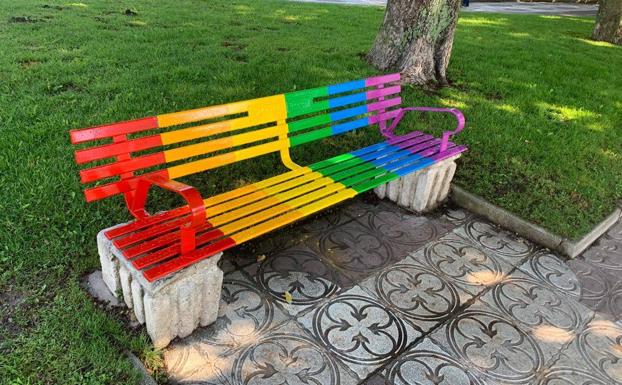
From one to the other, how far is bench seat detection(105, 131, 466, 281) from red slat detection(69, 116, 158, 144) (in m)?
0.50

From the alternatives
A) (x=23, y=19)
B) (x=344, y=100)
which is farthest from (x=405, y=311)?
(x=23, y=19)

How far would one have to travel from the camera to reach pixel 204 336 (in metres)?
2.57

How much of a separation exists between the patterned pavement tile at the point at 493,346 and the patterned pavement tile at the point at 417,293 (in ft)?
0.31

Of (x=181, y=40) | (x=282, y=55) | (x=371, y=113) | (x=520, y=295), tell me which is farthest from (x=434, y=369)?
(x=181, y=40)

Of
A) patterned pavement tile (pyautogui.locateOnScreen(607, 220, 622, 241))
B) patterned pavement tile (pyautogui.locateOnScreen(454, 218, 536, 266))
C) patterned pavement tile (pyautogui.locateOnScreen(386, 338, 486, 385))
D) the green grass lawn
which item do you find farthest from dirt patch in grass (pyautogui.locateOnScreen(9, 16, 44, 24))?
patterned pavement tile (pyautogui.locateOnScreen(607, 220, 622, 241))

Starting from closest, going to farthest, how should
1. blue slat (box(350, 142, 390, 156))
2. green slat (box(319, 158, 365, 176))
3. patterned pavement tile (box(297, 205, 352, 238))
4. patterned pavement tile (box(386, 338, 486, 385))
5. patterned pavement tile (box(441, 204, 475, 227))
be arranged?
patterned pavement tile (box(386, 338, 486, 385)), green slat (box(319, 158, 365, 176)), patterned pavement tile (box(297, 205, 352, 238)), blue slat (box(350, 142, 390, 156)), patterned pavement tile (box(441, 204, 475, 227))

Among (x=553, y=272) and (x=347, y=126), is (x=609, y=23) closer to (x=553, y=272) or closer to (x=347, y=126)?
(x=553, y=272)

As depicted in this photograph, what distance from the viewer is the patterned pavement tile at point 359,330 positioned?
2539 millimetres

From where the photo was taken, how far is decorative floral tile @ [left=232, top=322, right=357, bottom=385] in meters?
2.37

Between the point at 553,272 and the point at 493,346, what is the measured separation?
3.50 ft

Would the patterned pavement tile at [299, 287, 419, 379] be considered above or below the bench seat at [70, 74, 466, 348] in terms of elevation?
below

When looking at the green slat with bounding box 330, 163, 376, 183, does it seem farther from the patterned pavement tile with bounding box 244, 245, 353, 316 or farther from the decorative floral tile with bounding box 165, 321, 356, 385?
the decorative floral tile with bounding box 165, 321, 356, 385

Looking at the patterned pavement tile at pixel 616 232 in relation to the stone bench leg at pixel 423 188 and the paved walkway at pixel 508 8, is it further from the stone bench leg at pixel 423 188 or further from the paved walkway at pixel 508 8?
the paved walkway at pixel 508 8

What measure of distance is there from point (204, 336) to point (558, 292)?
2.42 metres
